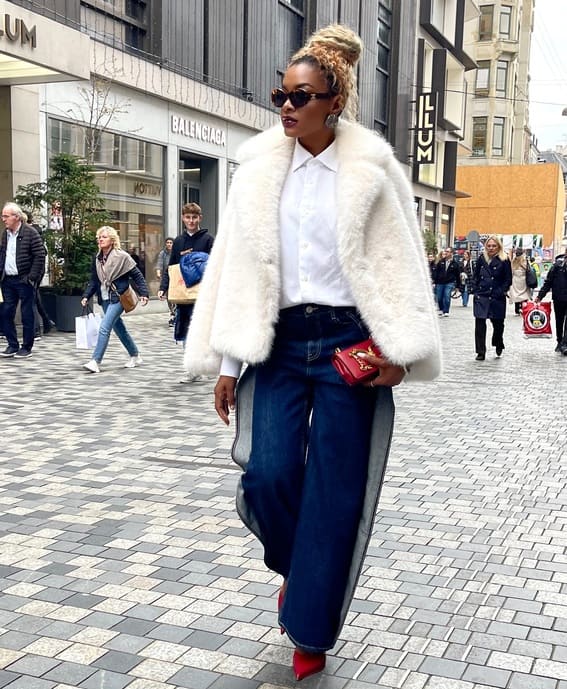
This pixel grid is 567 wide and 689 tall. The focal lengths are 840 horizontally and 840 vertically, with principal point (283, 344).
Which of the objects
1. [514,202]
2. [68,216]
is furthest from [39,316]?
[514,202]

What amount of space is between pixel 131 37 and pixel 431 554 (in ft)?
53.2

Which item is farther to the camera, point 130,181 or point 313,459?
point 130,181

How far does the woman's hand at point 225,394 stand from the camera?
2.82 m

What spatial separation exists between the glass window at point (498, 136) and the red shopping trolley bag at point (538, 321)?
53.2 metres

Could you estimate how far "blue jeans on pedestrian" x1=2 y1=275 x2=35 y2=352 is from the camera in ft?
36.3

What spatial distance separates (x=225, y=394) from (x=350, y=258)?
2.11 feet

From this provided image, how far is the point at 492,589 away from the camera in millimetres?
3561

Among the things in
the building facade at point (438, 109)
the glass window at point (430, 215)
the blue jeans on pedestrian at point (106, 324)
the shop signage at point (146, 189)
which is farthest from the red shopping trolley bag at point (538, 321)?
the glass window at point (430, 215)

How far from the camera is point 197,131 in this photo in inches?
804

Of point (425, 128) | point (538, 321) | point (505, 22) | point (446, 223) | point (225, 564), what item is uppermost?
point (505, 22)

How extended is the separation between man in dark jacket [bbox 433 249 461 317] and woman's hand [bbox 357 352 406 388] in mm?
20408

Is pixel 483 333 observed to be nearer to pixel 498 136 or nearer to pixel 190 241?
pixel 190 241

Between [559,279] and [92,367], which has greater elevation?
[559,279]

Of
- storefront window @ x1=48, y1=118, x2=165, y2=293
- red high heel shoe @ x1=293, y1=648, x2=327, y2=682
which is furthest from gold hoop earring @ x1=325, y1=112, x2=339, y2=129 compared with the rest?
storefront window @ x1=48, y1=118, x2=165, y2=293
